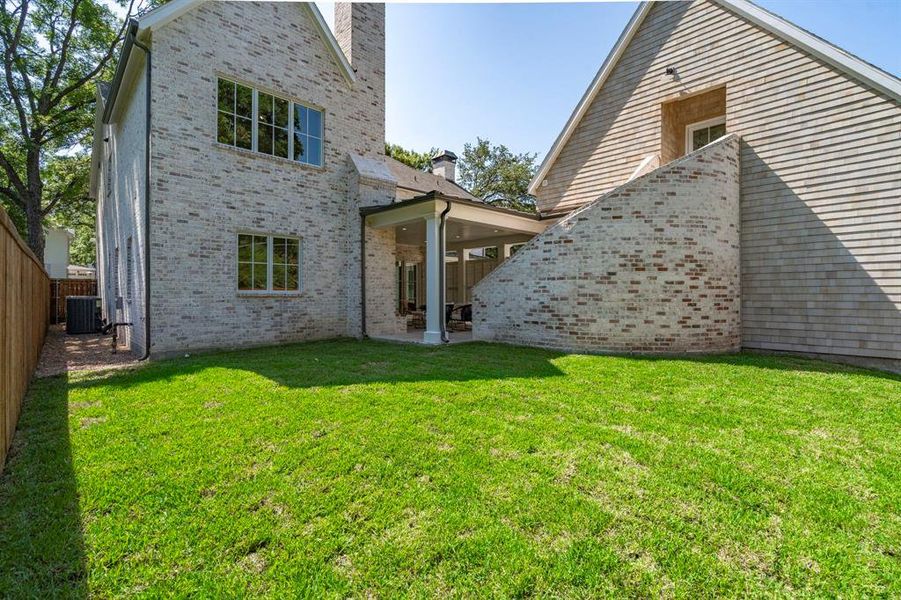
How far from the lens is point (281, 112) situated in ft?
34.1

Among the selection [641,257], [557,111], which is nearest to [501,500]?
[641,257]

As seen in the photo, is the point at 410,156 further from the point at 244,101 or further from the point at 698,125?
the point at 698,125

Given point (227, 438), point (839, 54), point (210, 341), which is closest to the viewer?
point (227, 438)

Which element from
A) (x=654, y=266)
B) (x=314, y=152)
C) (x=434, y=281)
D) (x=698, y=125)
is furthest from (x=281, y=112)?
(x=698, y=125)

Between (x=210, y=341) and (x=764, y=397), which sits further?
(x=210, y=341)

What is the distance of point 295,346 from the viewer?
32.2 feet

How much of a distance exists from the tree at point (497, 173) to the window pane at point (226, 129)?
25725 millimetres

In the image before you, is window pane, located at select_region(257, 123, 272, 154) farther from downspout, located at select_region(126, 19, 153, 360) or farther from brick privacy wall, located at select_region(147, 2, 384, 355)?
downspout, located at select_region(126, 19, 153, 360)

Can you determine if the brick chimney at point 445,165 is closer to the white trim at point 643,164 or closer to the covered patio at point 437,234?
the covered patio at point 437,234

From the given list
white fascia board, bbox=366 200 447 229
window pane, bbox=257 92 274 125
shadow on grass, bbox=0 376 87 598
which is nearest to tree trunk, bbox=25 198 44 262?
window pane, bbox=257 92 274 125

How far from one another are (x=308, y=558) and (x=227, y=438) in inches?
78.8

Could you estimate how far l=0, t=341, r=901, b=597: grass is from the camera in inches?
85.4

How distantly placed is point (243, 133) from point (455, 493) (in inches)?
376

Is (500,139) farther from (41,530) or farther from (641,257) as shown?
(41,530)
